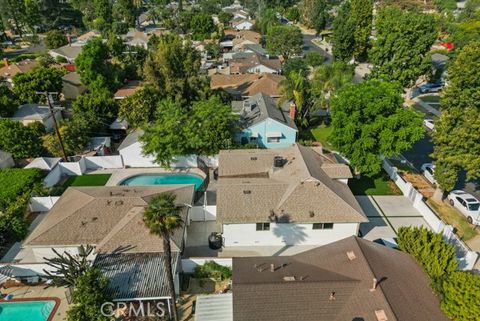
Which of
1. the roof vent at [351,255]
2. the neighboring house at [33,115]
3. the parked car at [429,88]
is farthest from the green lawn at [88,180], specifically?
the parked car at [429,88]

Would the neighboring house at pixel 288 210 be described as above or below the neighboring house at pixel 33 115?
above

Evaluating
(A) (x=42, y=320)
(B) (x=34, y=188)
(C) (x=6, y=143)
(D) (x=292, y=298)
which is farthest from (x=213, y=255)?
(C) (x=6, y=143)

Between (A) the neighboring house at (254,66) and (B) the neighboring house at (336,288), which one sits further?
(A) the neighboring house at (254,66)

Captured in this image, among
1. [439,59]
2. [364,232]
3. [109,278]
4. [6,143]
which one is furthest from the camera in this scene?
[439,59]

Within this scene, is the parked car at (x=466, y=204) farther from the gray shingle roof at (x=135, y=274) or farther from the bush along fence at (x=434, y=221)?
the gray shingle roof at (x=135, y=274)

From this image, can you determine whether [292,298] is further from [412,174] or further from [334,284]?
[412,174]
